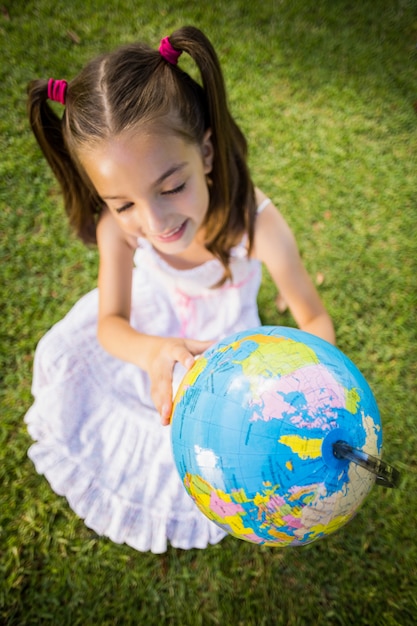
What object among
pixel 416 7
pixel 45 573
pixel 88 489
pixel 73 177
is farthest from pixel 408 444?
pixel 416 7

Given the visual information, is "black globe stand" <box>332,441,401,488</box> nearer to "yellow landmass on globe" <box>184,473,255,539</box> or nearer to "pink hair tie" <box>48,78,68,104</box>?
"yellow landmass on globe" <box>184,473,255,539</box>

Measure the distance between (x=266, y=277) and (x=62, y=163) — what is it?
1.69m

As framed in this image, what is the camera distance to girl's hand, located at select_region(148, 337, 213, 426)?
68.9 inches

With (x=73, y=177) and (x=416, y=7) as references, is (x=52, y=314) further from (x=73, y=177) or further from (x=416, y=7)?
(x=416, y=7)

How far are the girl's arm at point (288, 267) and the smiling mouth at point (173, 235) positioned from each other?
483 mm

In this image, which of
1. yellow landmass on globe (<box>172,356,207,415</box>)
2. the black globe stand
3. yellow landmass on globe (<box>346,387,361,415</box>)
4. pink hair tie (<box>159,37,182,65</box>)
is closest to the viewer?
the black globe stand

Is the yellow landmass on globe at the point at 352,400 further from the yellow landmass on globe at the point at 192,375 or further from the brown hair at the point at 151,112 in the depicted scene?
the brown hair at the point at 151,112

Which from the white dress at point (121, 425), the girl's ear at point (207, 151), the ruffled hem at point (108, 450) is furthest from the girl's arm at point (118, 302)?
the girl's ear at point (207, 151)

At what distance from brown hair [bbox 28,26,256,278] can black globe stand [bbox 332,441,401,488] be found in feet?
4.17

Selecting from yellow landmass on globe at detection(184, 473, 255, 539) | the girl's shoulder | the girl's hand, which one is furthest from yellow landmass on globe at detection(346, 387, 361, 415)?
the girl's shoulder

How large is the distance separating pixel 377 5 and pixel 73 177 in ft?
12.2

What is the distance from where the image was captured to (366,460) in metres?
1.25

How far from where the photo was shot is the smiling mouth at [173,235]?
201 centimetres

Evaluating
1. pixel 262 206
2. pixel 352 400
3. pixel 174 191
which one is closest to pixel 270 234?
pixel 262 206
